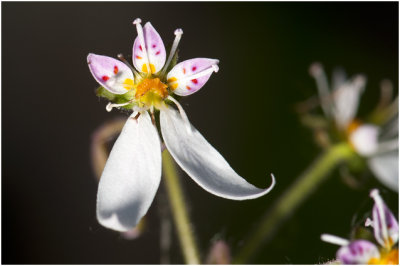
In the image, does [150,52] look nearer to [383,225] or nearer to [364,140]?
[383,225]

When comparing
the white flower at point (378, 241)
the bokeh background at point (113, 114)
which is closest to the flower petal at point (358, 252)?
the white flower at point (378, 241)

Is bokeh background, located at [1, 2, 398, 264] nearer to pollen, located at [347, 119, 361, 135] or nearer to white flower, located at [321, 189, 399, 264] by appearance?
pollen, located at [347, 119, 361, 135]

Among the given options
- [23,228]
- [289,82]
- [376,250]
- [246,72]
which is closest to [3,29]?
[23,228]

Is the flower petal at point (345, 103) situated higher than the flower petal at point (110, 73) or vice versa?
the flower petal at point (110, 73)

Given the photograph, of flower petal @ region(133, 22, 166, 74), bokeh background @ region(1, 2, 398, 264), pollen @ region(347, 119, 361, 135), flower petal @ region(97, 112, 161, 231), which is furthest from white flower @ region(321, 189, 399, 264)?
bokeh background @ region(1, 2, 398, 264)

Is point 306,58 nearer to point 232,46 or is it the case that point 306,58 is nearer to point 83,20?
point 232,46

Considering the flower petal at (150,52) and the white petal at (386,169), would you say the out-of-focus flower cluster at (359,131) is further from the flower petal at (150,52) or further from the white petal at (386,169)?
the flower petal at (150,52)

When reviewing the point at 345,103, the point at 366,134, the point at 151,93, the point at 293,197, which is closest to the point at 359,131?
the point at 366,134
